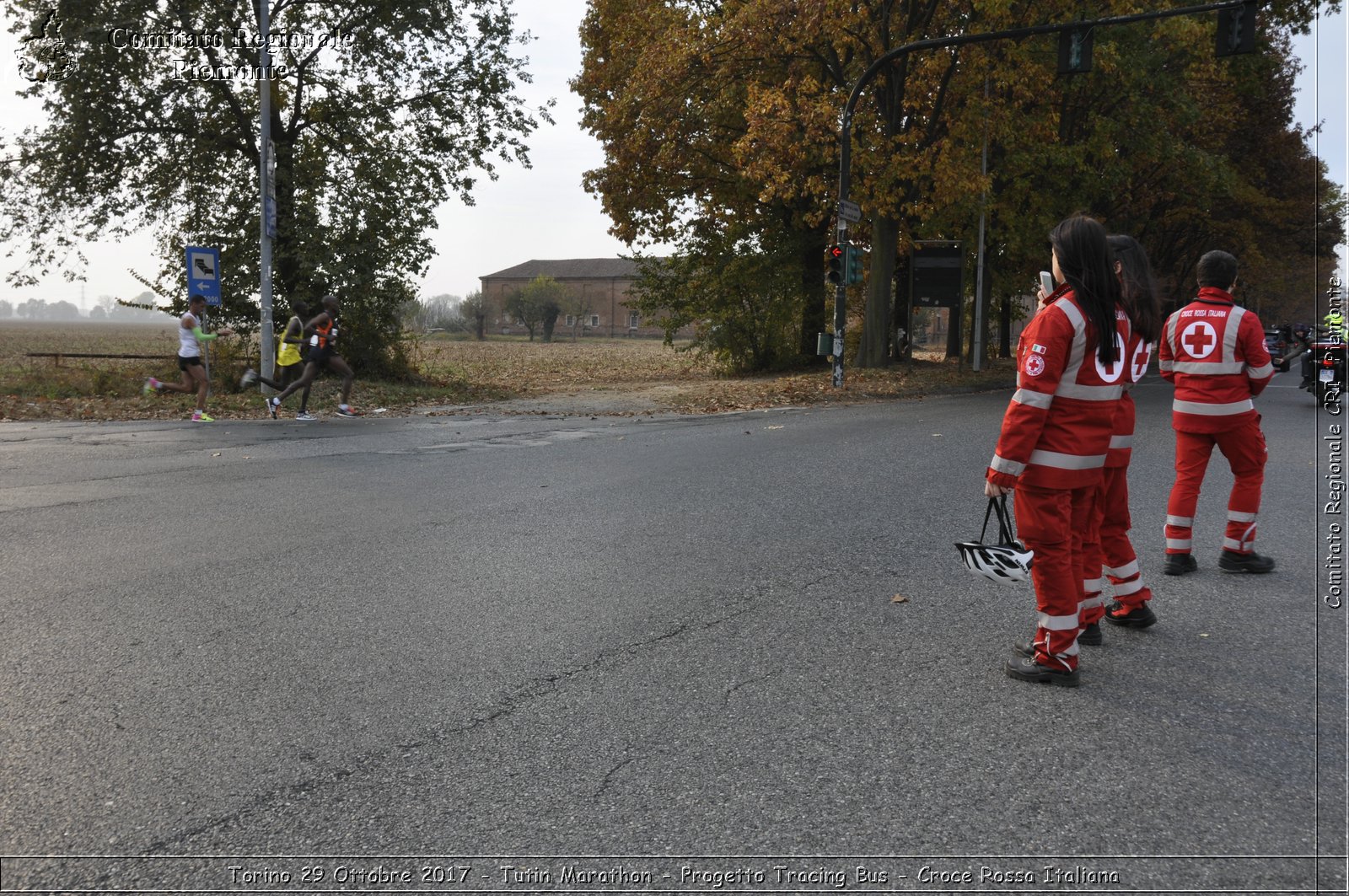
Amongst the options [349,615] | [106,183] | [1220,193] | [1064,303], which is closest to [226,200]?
[106,183]

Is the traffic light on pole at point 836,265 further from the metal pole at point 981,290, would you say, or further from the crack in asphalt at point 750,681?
the crack in asphalt at point 750,681

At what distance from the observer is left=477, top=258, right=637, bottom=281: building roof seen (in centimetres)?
11994

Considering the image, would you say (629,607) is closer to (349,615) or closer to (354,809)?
(349,615)

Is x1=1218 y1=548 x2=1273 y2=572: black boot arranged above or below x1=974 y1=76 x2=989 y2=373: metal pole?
below

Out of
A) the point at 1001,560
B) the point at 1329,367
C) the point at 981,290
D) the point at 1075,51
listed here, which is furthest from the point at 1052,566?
the point at 981,290

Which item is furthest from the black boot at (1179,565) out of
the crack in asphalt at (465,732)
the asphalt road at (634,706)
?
the crack in asphalt at (465,732)

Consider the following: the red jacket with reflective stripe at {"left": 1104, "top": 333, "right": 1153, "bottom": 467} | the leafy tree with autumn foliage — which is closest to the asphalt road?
the red jacket with reflective stripe at {"left": 1104, "top": 333, "right": 1153, "bottom": 467}

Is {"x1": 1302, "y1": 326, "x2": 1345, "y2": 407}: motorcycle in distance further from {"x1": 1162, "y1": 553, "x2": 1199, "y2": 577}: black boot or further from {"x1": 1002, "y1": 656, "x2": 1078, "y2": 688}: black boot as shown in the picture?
{"x1": 1002, "y1": 656, "x2": 1078, "y2": 688}: black boot

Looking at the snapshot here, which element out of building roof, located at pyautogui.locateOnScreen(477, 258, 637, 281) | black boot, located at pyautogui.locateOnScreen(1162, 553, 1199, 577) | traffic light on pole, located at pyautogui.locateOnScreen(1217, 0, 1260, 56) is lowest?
black boot, located at pyautogui.locateOnScreen(1162, 553, 1199, 577)

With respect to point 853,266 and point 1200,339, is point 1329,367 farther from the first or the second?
point 1200,339

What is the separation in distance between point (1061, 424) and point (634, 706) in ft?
6.60

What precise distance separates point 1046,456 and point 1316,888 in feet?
5.97

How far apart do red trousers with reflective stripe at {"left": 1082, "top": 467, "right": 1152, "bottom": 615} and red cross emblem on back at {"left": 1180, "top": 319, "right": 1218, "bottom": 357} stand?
1775 millimetres

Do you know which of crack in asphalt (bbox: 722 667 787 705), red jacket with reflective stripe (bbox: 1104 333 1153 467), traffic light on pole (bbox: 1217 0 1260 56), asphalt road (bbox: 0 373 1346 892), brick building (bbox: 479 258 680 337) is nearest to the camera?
asphalt road (bbox: 0 373 1346 892)
